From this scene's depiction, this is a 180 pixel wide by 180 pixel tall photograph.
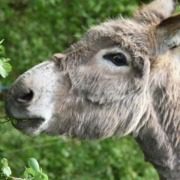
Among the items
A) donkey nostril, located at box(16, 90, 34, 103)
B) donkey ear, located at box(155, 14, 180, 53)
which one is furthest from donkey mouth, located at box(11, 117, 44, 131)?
donkey ear, located at box(155, 14, 180, 53)

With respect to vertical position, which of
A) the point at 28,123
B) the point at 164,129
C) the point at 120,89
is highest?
the point at 28,123

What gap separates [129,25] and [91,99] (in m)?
0.43

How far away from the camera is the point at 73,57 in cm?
488

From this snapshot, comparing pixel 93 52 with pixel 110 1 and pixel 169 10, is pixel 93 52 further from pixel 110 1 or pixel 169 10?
pixel 110 1

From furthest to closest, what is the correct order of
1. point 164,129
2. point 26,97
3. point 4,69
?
point 164,129 → point 26,97 → point 4,69

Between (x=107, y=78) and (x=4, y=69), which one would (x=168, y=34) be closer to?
(x=107, y=78)

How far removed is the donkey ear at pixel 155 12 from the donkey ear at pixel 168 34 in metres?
0.21

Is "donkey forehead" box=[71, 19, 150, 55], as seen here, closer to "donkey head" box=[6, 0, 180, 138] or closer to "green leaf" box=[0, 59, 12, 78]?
"donkey head" box=[6, 0, 180, 138]

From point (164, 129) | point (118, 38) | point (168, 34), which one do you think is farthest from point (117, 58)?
point (164, 129)

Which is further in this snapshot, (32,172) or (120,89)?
(120,89)

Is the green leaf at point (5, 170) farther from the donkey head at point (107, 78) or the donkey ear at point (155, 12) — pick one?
the donkey ear at point (155, 12)

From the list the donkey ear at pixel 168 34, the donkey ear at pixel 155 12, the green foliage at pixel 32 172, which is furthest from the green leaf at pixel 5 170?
the donkey ear at pixel 155 12

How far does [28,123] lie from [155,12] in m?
0.97

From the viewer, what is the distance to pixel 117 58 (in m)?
4.90
